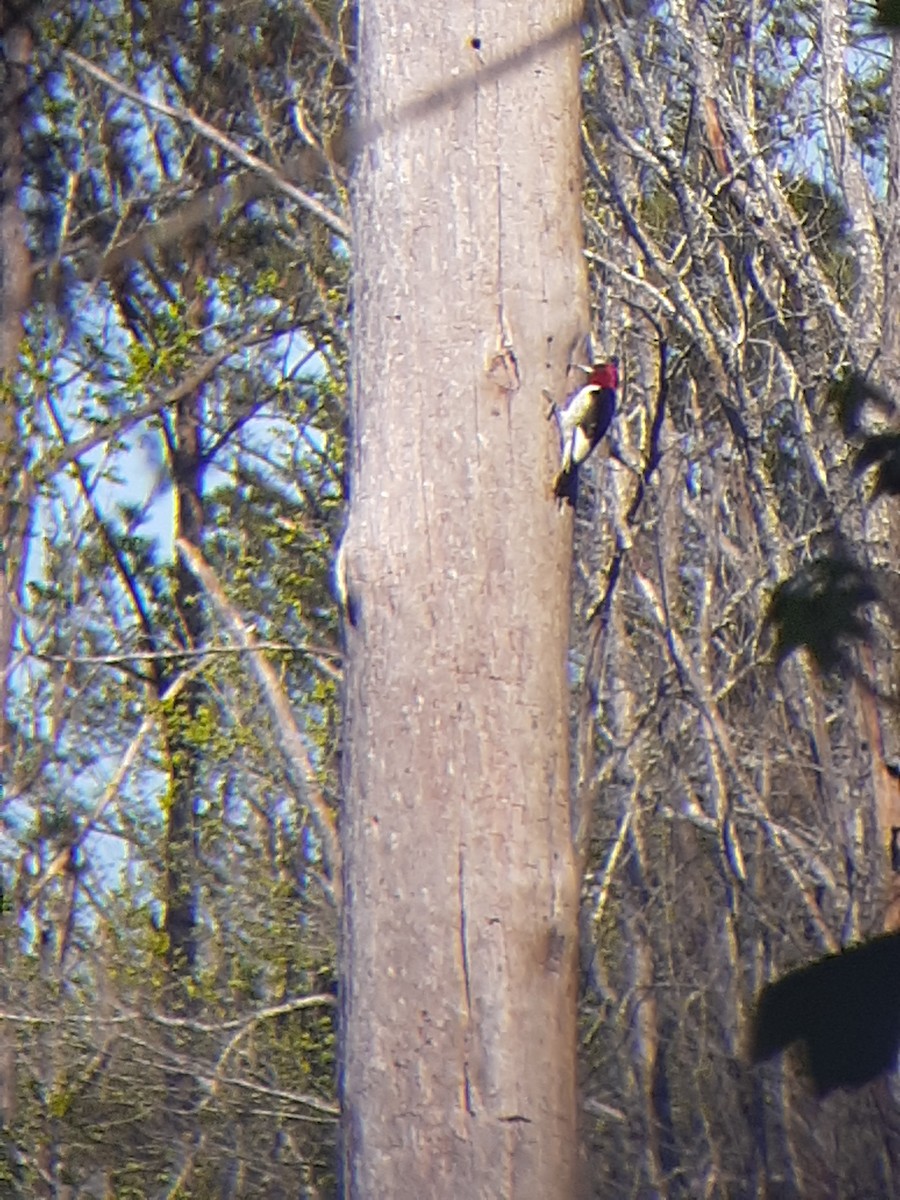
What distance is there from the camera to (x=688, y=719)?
5699 mm

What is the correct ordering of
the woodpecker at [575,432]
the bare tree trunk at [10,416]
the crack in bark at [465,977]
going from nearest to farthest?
the crack in bark at [465,977], the woodpecker at [575,432], the bare tree trunk at [10,416]

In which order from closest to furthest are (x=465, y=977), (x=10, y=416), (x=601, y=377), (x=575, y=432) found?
1. (x=465, y=977)
2. (x=575, y=432)
3. (x=601, y=377)
4. (x=10, y=416)

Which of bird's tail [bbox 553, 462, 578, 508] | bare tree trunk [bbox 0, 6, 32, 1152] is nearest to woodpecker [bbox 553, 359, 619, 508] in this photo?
bird's tail [bbox 553, 462, 578, 508]

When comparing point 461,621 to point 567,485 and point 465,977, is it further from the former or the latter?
point 465,977

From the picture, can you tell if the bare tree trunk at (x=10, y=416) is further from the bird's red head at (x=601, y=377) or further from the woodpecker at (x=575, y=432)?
the woodpecker at (x=575, y=432)

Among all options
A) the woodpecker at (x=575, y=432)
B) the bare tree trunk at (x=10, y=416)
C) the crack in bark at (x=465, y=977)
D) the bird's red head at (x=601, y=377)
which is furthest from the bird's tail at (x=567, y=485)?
the bare tree trunk at (x=10, y=416)

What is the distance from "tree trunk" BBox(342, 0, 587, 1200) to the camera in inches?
80.9

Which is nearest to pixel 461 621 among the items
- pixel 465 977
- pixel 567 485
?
pixel 567 485

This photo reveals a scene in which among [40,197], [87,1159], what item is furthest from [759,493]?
[40,197]

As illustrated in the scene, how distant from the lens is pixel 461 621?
7.00 ft

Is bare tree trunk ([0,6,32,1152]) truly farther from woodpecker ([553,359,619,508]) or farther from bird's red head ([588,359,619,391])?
woodpecker ([553,359,619,508])

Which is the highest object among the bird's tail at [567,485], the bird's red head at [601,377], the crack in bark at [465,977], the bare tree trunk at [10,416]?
the bare tree trunk at [10,416]

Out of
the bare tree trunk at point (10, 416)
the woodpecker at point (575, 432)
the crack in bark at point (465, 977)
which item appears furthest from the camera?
the bare tree trunk at point (10, 416)

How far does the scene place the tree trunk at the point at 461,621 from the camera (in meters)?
2.05
